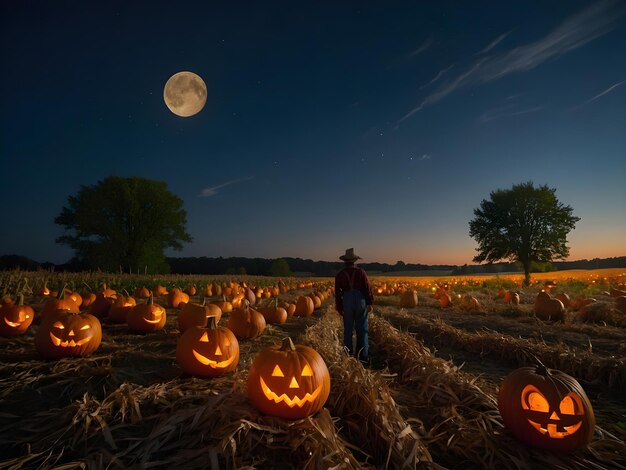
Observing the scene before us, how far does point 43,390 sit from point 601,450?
5921 mm

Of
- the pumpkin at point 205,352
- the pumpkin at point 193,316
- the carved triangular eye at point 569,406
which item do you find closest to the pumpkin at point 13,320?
the pumpkin at point 193,316

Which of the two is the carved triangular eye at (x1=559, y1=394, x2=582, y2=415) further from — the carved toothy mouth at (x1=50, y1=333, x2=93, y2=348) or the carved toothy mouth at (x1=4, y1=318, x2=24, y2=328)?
the carved toothy mouth at (x1=4, y1=318, x2=24, y2=328)

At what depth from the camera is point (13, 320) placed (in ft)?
20.7

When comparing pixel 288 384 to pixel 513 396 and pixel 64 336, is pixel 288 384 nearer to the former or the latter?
pixel 513 396

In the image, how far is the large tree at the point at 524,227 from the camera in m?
34.2

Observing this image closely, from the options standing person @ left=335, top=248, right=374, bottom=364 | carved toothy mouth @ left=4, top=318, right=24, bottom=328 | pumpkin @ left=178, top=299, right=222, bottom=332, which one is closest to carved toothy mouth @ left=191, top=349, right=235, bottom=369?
pumpkin @ left=178, top=299, right=222, bottom=332

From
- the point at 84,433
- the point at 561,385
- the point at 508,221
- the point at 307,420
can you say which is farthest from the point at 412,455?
the point at 508,221

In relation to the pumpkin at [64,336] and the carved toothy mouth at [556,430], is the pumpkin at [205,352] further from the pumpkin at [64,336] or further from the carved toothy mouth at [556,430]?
the carved toothy mouth at [556,430]

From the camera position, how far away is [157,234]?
4025 cm

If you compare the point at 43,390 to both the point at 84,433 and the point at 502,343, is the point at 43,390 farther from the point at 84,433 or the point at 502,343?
the point at 502,343

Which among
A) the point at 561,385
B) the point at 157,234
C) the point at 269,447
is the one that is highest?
the point at 157,234

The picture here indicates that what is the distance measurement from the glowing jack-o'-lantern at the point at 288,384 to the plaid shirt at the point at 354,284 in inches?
149

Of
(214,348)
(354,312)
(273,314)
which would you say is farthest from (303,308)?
(214,348)

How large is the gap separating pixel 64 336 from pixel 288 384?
151 inches
